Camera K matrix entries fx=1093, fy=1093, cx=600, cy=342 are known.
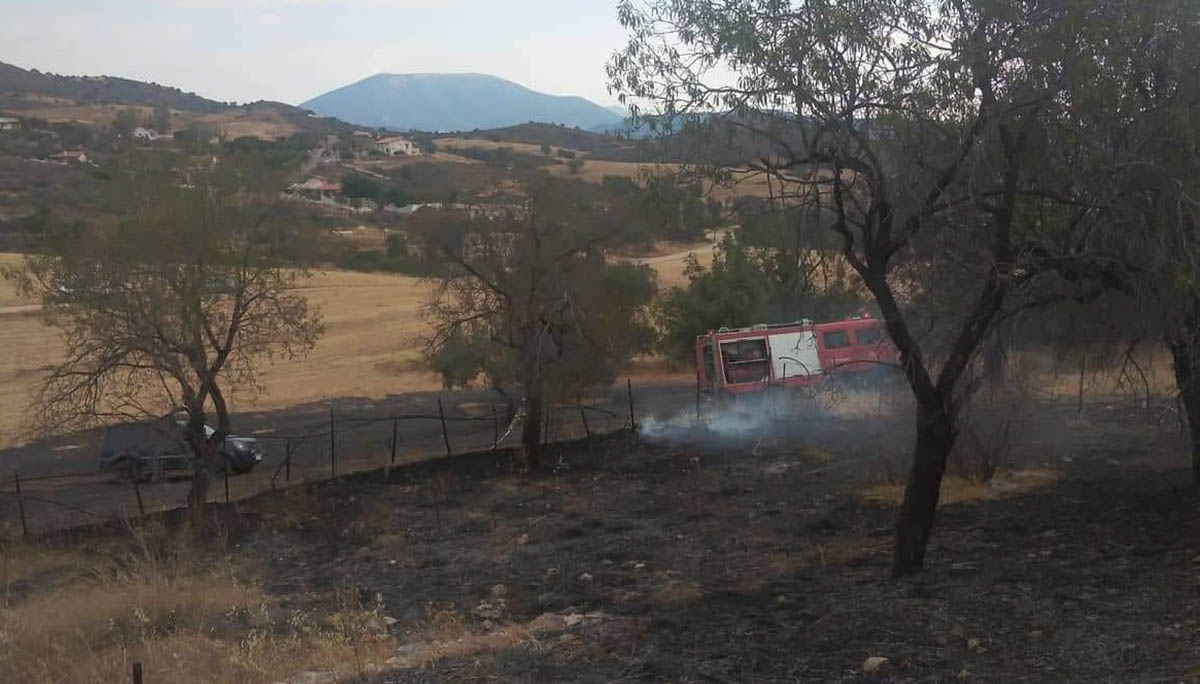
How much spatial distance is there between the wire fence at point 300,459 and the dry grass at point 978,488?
10341mm

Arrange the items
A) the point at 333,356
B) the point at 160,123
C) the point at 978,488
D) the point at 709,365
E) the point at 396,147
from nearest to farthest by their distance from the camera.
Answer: the point at 978,488, the point at 709,365, the point at 333,356, the point at 160,123, the point at 396,147

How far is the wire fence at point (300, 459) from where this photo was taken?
70.1 ft

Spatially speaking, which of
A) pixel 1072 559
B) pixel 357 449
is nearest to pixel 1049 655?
pixel 1072 559

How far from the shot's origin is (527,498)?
20.4m

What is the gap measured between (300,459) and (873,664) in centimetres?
2217

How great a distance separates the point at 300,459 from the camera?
27.6m

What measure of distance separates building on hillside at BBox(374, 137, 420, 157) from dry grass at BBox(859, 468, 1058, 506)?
118m

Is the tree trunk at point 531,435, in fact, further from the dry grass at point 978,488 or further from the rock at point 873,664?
the rock at point 873,664

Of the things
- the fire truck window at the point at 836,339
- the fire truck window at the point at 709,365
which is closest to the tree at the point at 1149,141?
the fire truck window at the point at 709,365

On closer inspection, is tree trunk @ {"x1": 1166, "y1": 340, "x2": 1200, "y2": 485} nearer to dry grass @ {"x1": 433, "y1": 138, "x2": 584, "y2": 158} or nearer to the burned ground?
the burned ground

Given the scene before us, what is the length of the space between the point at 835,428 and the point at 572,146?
88.2 meters

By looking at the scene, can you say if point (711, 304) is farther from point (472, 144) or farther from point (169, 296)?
point (472, 144)

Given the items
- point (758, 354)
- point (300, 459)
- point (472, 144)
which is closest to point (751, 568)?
point (758, 354)

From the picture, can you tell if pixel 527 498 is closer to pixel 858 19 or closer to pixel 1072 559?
pixel 1072 559
